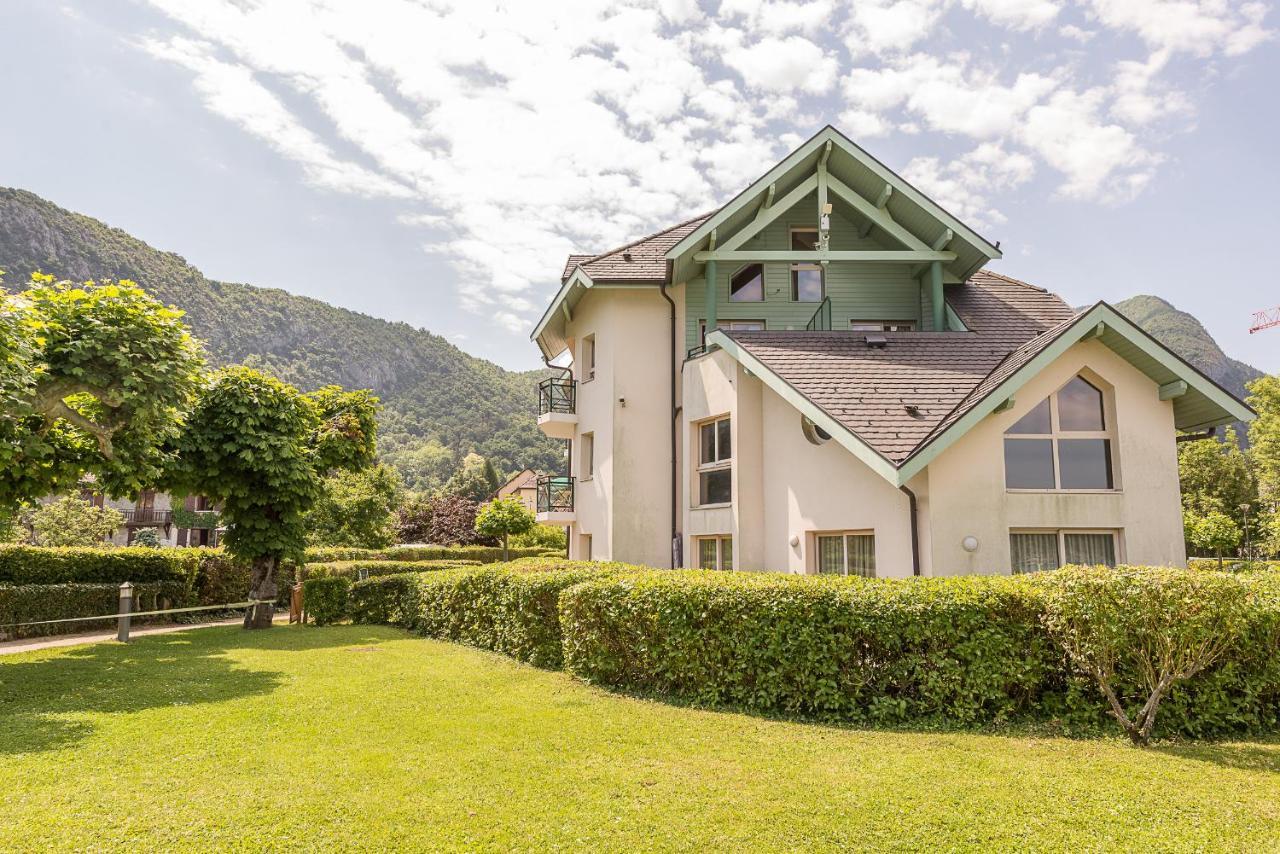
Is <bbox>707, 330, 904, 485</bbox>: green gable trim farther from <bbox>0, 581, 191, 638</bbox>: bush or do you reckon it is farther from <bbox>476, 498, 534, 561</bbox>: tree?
<bbox>476, 498, 534, 561</bbox>: tree

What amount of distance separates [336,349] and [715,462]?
14176cm

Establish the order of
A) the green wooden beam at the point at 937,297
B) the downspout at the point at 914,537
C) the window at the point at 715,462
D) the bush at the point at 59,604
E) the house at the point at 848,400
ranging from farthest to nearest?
the green wooden beam at the point at 937,297, the bush at the point at 59,604, the window at the point at 715,462, the house at the point at 848,400, the downspout at the point at 914,537

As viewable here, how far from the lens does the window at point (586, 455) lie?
2194 centimetres

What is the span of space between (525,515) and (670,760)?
1254 inches

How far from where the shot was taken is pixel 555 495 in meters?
22.8

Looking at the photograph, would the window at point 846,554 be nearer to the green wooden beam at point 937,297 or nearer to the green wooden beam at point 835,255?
the green wooden beam at point 937,297

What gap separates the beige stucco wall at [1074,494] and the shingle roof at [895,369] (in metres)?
0.80

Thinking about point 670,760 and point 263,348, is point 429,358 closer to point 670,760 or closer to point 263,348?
point 263,348

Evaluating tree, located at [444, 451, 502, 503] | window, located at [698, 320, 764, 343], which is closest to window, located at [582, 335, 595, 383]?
window, located at [698, 320, 764, 343]

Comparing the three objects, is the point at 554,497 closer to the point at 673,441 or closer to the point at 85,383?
the point at 673,441

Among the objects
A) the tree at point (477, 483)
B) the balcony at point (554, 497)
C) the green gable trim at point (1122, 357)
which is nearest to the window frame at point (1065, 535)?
the green gable trim at point (1122, 357)

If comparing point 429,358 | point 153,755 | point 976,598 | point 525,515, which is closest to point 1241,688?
point 976,598

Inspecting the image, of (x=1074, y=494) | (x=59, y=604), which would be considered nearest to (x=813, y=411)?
(x=1074, y=494)

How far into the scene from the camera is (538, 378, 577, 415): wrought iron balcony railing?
2291 cm
